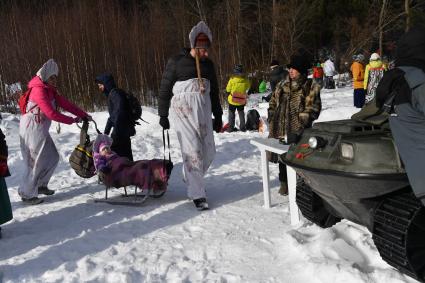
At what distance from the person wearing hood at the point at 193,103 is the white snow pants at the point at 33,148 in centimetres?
153

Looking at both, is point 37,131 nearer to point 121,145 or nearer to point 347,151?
point 121,145

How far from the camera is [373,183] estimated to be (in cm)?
268

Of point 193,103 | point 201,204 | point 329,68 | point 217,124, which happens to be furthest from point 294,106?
point 329,68

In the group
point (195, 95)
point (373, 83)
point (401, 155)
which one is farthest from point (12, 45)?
point (401, 155)

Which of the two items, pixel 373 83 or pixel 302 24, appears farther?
pixel 302 24

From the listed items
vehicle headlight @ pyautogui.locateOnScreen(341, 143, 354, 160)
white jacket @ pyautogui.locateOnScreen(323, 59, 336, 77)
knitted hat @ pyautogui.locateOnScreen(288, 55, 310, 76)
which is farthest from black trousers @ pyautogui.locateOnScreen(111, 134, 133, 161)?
white jacket @ pyautogui.locateOnScreen(323, 59, 336, 77)

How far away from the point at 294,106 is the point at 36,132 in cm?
297

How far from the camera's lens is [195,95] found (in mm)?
4691

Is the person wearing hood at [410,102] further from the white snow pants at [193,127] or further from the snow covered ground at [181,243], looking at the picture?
the white snow pants at [193,127]

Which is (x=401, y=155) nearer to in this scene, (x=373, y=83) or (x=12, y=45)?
(x=373, y=83)

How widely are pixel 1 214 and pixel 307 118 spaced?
3033 millimetres

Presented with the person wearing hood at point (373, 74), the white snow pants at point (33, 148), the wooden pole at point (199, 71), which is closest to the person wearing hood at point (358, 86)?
the person wearing hood at point (373, 74)

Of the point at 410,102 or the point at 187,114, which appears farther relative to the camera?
the point at 187,114

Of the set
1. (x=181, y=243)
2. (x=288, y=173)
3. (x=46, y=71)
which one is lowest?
(x=181, y=243)
